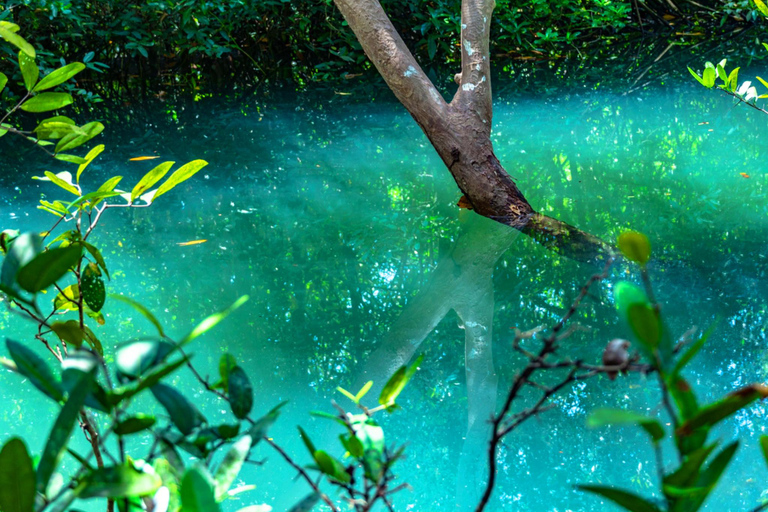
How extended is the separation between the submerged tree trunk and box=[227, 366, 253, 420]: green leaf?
2127 millimetres

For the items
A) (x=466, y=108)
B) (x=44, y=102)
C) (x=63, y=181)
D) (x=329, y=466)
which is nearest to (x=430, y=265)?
(x=466, y=108)

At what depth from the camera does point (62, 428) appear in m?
0.38

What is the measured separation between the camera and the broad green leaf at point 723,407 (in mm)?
333

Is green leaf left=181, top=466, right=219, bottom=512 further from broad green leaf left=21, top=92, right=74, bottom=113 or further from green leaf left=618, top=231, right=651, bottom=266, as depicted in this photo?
broad green leaf left=21, top=92, right=74, bottom=113

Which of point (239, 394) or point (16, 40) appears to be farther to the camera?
point (16, 40)

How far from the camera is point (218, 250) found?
8.03 ft

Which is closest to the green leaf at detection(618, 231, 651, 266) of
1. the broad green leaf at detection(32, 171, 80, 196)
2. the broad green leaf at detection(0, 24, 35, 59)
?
the broad green leaf at detection(0, 24, 35, 59)

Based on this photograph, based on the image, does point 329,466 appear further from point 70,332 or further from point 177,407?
point 70,332

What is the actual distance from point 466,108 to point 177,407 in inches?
94.9

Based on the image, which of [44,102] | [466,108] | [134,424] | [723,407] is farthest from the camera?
[466,108]

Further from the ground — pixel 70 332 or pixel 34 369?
pixel 70 332

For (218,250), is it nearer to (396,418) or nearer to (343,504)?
(396,418)

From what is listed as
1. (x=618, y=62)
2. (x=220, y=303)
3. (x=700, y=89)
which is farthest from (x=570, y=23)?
(x=220, y=303)

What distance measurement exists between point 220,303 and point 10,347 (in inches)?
65.9
